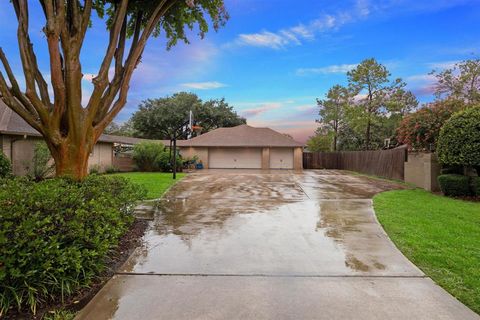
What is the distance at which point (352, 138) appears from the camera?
4356 centimetres

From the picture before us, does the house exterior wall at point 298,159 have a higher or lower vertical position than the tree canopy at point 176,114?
lower

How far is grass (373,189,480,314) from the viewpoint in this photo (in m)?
3.67

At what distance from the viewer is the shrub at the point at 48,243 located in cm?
283

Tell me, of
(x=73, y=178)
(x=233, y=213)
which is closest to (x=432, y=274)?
(x=233, y=213)

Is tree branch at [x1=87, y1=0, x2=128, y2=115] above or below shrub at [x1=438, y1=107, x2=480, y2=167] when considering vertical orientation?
above

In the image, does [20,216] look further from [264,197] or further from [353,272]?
[264,197]

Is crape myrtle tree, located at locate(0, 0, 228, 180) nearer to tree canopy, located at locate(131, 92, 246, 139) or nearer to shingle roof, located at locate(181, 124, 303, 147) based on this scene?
shingle roof, located at locate(181, 124, 303, 147)

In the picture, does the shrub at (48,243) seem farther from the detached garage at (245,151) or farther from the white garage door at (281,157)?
the white garage door at (281,157)

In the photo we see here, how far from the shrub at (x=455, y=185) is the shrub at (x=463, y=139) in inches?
20.6

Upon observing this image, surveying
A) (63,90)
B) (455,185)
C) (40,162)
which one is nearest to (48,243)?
(63,90)

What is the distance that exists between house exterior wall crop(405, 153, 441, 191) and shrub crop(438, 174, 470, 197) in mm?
1385

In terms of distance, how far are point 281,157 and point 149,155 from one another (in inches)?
517

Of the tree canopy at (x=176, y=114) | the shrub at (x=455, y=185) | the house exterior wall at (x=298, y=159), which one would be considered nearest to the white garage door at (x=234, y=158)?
the house exterior wall at (x=298, y=159)

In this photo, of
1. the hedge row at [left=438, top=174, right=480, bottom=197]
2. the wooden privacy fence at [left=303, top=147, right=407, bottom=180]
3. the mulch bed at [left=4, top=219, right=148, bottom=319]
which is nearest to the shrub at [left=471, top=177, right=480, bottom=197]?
the hedge row at [left=438, top=174, right=480, bottom=197]
